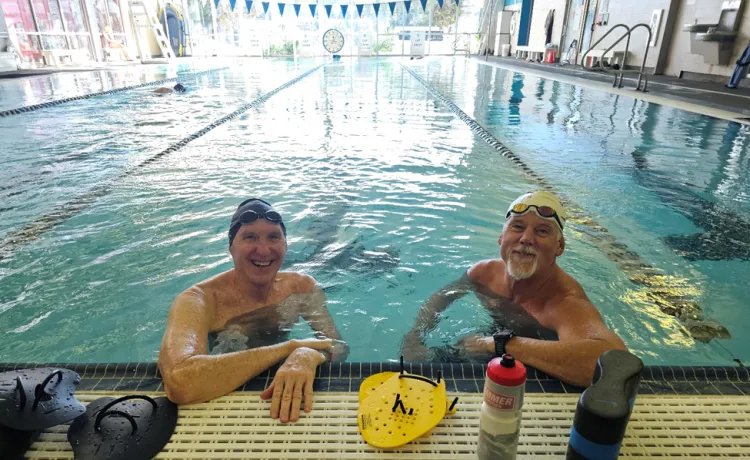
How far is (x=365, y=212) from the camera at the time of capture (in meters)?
4.39

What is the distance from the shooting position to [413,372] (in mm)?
1809

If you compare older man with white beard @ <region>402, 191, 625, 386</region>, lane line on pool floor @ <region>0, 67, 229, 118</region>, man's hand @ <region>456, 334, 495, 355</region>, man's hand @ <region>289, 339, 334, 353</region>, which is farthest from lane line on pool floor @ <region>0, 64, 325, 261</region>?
lane line on pool floor @ <region>0, 67, 229, 118</region>

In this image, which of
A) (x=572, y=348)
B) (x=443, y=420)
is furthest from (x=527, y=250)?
(x=443, y=420)

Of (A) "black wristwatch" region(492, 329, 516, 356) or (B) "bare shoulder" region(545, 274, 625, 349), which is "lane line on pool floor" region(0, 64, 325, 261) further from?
(B) "bare shoulder" region(545, 274, 625, 349)

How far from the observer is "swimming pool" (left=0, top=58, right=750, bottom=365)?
9.08 feet

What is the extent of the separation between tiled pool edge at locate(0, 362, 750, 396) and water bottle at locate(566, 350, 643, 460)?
1.73ft

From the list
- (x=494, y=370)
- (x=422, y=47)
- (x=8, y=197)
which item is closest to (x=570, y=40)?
(x=422, y=47)

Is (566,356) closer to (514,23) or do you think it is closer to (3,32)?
(3,32)

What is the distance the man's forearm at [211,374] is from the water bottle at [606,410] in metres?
1.08

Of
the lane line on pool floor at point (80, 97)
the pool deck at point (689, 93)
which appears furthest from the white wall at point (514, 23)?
the lane line on pool floor at point (80, 97)

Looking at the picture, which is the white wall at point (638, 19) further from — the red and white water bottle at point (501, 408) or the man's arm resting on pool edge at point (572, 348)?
the red and white water bottle at point (501, 408)

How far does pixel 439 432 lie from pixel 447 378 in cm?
30

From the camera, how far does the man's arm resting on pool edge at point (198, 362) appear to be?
5.35 feet

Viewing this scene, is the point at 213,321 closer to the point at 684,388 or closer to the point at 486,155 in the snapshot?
the point at 684,388
